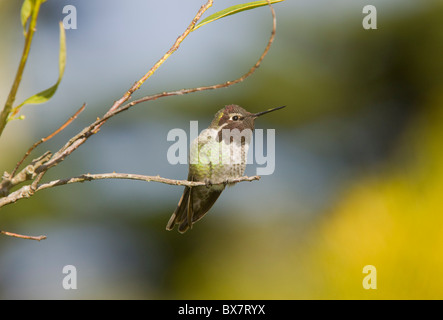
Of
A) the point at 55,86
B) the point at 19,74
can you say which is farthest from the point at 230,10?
the point at 19,74

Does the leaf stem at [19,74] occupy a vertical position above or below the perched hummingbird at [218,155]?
below

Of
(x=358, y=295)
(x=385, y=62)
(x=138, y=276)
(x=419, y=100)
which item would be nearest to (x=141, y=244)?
(x=138, y=276)

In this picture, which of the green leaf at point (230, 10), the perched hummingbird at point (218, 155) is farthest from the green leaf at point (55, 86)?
the perched hummingbird at point (218, 155)

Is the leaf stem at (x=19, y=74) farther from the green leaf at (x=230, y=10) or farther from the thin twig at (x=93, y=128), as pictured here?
the green leaf at (x=230, y=10)

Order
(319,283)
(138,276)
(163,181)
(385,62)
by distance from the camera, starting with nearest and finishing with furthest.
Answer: (163,181), (319,283), (138,276), (385,62)

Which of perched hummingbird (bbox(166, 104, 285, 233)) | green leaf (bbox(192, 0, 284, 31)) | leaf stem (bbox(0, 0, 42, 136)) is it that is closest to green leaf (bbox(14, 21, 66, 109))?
leaf stem (bbox(0, 0, 42, 136))

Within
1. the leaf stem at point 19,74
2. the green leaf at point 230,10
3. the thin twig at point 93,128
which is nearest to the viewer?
the leaf stem at point 19,74

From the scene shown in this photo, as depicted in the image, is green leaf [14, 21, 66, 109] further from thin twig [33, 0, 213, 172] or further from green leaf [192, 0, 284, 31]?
green leaf [192, 0, 284, 31]

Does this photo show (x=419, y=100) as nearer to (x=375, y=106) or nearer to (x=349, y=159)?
(x=375, y=106)

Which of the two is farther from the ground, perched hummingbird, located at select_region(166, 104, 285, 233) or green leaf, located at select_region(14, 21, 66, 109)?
perched hummingbird, located at select_region(166, 104, 285, 233)
